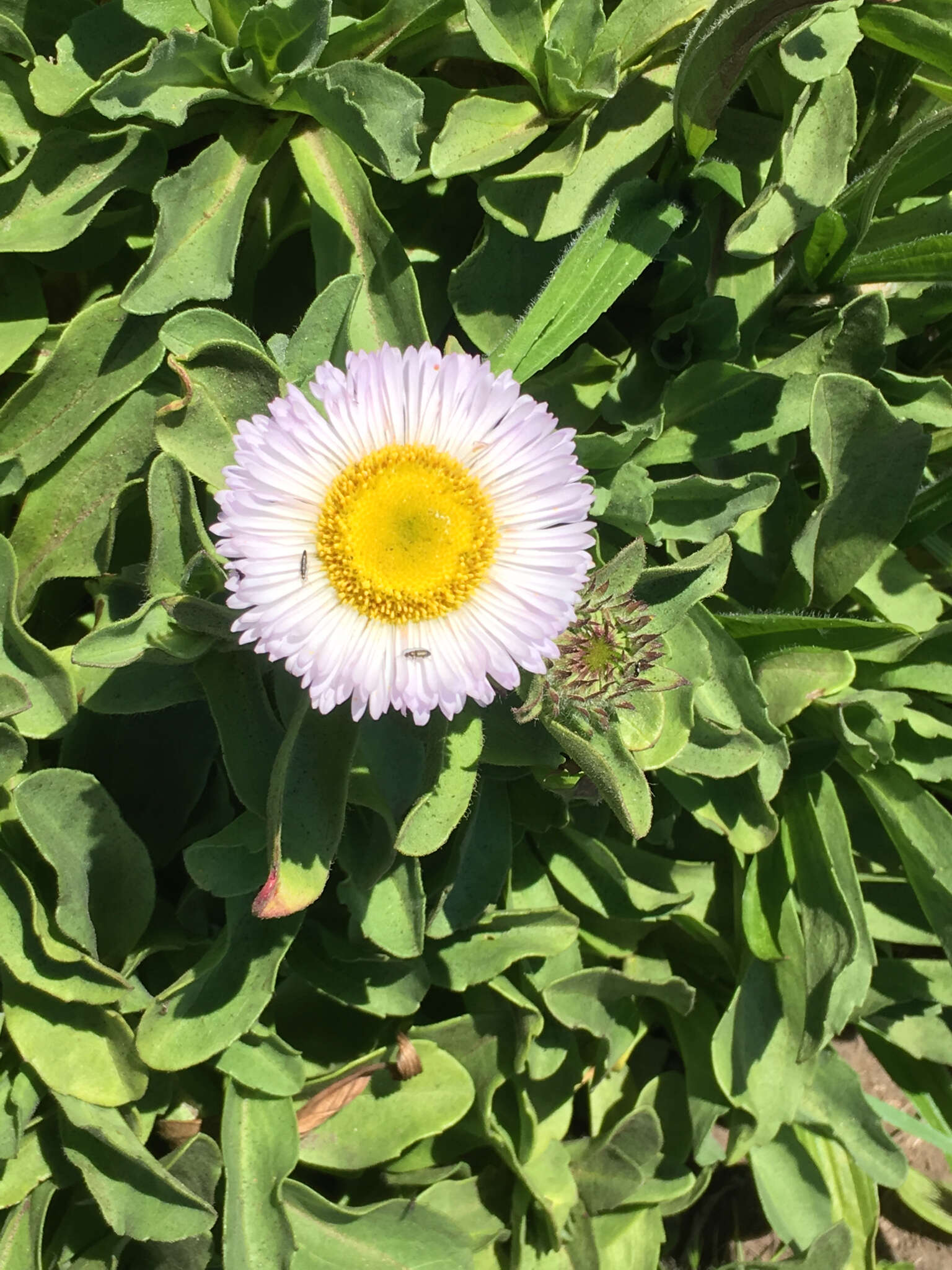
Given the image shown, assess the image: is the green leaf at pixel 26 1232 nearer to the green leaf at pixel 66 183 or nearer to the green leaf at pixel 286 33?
the green leaf at pixel 66 183

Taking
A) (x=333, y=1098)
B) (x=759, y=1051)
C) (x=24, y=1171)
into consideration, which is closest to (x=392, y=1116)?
(x=333, y=1098)

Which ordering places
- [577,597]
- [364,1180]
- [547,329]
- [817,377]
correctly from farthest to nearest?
[364,1180]
[817,377]
[547,329]
[577,597]

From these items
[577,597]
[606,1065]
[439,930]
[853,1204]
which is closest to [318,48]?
[577,597]

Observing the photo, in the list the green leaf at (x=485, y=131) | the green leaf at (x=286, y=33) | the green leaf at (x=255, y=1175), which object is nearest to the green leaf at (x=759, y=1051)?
the green leaf at (x=255, y=1175)

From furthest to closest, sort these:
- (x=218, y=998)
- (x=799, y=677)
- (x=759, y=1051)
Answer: (x=759, y=1051) < (x=799, y=677) < (x=218, y=998)

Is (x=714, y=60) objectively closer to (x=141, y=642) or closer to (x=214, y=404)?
(x=214, y=404)

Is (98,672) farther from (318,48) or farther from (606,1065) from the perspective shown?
(606,1065)
